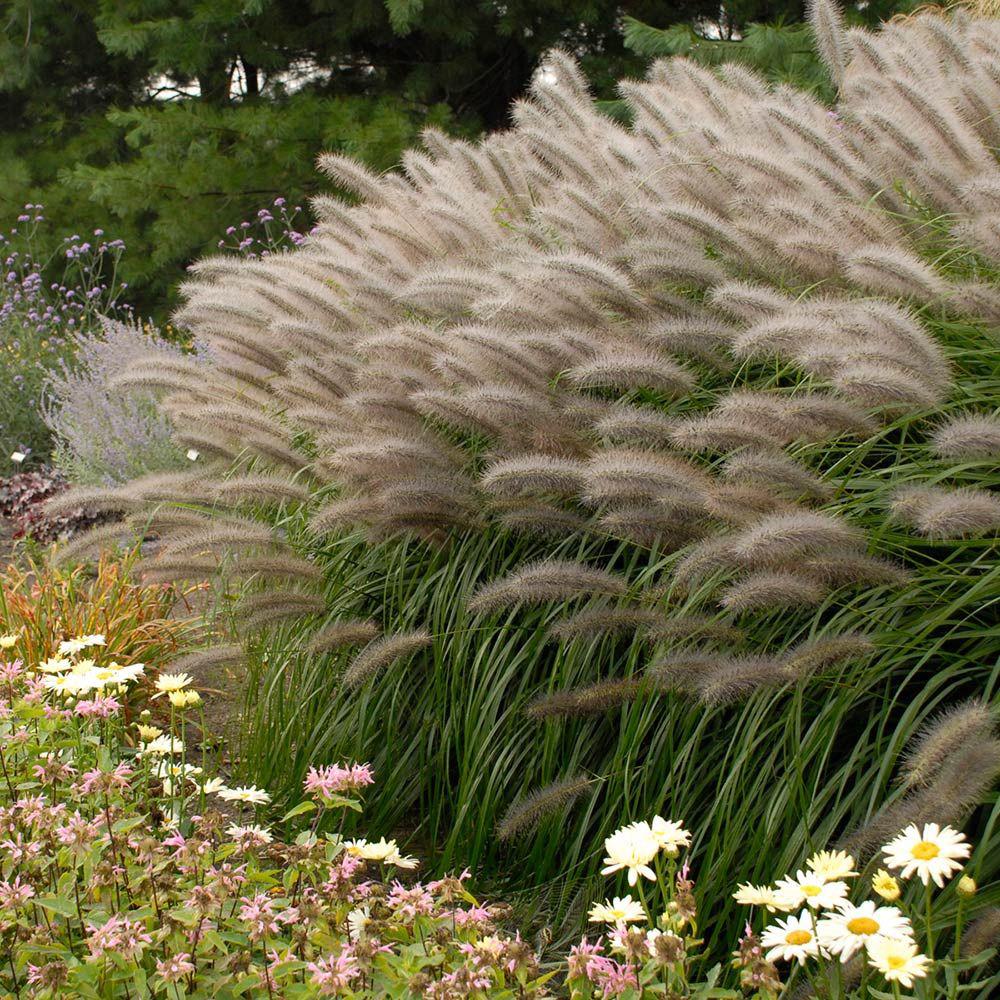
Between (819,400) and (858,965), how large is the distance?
1.08 meters

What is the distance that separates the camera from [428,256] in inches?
151

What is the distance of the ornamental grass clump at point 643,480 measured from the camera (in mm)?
2301

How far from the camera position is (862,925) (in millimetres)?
1518

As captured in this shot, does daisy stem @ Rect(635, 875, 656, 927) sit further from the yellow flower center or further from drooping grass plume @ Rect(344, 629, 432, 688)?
drooping grass plume @ Rect(344, 629, 432, 688)

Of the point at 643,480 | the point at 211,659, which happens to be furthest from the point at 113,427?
the point at 643,480

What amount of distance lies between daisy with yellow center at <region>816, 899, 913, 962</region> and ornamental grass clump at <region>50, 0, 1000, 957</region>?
0.91ft

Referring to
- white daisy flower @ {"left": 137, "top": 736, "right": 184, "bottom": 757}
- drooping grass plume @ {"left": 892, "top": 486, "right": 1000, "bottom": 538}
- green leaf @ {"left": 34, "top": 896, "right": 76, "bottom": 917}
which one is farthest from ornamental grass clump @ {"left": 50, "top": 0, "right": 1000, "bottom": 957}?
green leaf @ {"left": 34, "top": 896, "right": 76, "bottom": 917}

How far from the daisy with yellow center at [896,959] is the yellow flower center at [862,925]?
14 millimetres

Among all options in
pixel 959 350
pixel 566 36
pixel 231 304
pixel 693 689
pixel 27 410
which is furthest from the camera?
pixel 566 36

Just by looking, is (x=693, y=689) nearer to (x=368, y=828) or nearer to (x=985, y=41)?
(x=368, y=828)

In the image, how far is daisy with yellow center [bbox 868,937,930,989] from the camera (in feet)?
4.78

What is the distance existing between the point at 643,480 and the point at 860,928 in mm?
1074

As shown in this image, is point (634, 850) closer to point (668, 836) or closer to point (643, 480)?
point (668, 836)

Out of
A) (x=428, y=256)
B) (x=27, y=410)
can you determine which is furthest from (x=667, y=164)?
(x=27, y=410)
